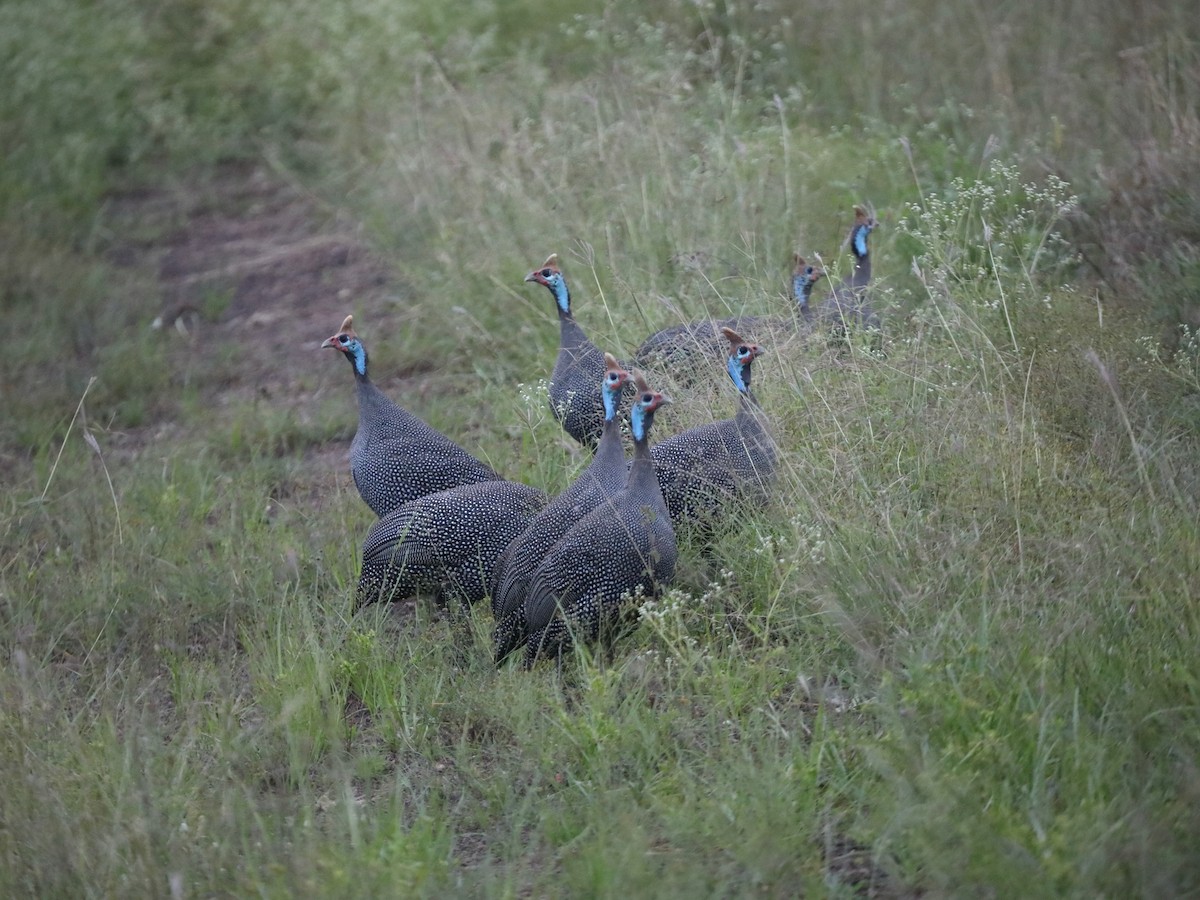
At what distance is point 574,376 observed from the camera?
512 cm

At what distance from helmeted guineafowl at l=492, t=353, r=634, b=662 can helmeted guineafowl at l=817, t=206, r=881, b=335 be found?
956mm

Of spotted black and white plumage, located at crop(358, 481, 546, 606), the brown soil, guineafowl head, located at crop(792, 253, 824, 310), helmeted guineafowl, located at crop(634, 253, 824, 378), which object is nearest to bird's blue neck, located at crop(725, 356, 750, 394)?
helmeted guineafowl, located at crop(634, 253, 824, 378)

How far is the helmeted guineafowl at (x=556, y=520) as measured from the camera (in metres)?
4.04

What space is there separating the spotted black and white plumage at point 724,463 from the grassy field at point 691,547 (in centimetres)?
11

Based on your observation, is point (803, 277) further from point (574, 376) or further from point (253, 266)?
point (253, 266)

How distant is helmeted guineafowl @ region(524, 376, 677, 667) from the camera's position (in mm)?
3852

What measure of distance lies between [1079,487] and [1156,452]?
0.29 meters

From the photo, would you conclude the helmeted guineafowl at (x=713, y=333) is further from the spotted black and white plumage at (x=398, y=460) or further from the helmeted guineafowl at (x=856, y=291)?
the spotted black and white plumage at (x=398, y=460)

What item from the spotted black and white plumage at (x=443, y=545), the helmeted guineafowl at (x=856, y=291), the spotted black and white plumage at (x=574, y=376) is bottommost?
the spotted black and white plumage at (x=443, y=545)

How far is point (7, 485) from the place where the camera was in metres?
5.56

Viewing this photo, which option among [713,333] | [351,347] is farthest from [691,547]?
[351,347]

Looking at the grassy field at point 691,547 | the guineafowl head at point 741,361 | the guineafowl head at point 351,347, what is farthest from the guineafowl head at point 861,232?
the guineafowl head at point 351,347

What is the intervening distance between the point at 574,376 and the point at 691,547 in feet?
3.76

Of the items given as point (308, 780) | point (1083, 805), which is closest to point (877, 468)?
point (1083, 805)
